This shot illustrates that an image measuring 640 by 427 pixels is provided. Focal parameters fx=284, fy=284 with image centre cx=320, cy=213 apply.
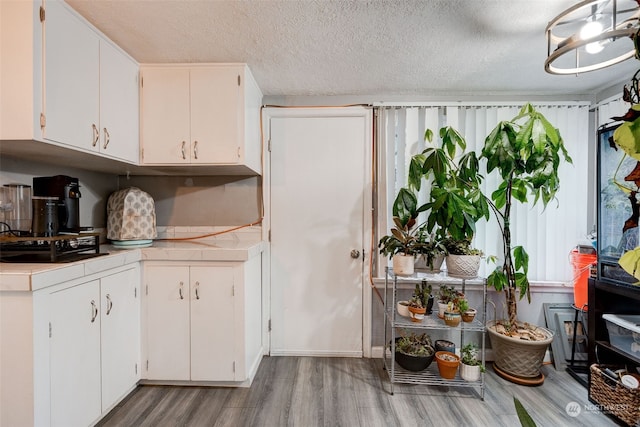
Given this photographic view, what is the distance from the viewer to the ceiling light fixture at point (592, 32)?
113cm

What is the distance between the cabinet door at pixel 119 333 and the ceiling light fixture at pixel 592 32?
250 cm

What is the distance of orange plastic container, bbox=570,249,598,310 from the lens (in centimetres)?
220

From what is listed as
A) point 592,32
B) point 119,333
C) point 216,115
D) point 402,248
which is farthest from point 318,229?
point 592,32

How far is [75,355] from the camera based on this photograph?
4.81ft

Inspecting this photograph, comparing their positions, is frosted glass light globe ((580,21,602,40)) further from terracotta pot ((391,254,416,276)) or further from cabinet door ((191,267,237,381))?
cabinet door ((191,267,237,381))

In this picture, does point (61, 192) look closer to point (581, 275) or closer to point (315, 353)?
point (315, 353)

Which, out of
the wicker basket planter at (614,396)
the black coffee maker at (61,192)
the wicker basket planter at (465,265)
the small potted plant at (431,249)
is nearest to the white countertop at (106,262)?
the black coffee maker at (61,192)

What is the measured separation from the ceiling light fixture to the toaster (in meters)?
2.60

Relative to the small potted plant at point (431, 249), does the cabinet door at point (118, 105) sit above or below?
above

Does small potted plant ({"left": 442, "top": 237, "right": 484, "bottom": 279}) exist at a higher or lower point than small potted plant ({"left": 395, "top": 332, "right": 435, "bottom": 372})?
higher

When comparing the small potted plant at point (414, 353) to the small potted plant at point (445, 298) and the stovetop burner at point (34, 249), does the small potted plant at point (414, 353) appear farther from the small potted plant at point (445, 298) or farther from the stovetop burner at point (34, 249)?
the stovetop burner at point (34, 249)

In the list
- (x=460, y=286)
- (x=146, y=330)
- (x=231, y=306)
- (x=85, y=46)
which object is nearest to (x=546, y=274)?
(x=460, y=286)

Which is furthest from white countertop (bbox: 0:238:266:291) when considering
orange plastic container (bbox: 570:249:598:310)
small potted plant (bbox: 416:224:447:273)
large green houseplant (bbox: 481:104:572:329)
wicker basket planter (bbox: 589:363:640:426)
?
orange plastic container (bbox: 570:249:598:310)

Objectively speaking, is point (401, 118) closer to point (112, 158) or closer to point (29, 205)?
point (112, 158)
